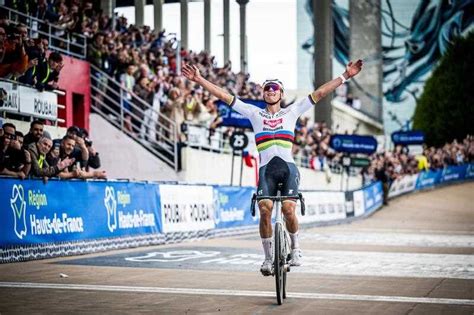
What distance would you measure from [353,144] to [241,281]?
2960 cm

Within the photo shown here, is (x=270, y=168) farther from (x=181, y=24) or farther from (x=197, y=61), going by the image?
(x=181, y=24)

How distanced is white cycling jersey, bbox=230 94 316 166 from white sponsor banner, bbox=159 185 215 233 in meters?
9.53

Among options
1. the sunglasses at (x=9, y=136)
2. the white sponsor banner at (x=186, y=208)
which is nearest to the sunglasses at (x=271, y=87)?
the sunglasses at (x=9, y=136)

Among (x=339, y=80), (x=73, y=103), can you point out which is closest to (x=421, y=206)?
(x=73, y=103)

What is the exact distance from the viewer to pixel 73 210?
1742 centimetres

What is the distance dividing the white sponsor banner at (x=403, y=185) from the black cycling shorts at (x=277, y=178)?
126 feet

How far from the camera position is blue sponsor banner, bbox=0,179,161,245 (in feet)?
51.0

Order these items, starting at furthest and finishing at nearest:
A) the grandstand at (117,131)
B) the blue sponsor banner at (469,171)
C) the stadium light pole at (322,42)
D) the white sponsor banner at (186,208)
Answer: the blue sponsor banner at (469,171)
the stadium light pole at (322,42)
the white sponsor banner at (186,208)
the grandstand at (117,131)

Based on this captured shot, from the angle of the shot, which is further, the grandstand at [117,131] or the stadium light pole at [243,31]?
the stadium light pole at [243,31]

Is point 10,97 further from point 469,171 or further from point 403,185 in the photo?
point 469,171

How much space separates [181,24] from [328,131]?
29.4 feet

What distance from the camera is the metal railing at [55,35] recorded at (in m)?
23.2

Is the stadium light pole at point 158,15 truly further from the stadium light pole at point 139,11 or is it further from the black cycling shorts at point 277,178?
the black cycling shorts at point 277,178

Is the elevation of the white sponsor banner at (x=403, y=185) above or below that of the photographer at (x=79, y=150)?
below
